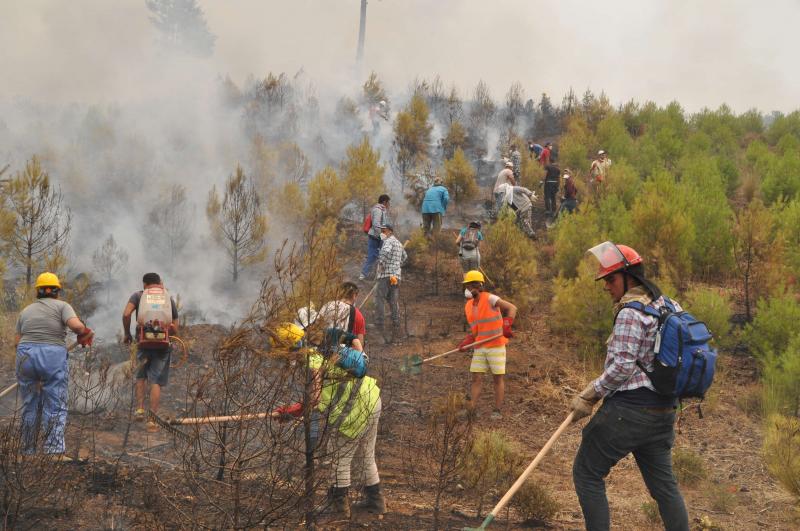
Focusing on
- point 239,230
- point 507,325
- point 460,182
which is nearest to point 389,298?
point 239,230

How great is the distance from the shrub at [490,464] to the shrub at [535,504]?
302 millimetres

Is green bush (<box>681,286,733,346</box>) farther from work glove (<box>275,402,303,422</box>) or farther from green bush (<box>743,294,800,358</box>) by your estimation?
work glove (<box>275,402,303,422</box>)

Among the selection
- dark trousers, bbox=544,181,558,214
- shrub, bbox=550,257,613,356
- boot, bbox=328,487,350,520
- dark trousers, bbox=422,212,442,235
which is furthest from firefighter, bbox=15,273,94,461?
dark trousers, bbox=544,181,558,214

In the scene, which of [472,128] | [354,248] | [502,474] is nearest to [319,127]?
[472,128]

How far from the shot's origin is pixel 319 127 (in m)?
22.8

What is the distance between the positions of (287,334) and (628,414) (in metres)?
1.76

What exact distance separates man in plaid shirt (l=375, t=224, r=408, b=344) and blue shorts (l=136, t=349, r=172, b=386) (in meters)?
3.97

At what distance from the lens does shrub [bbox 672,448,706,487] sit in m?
6.04

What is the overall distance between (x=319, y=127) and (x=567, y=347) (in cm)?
1453

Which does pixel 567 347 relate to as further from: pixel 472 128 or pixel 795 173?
pixel 472 128

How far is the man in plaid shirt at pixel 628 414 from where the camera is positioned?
154 inches

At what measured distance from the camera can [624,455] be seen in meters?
3.98

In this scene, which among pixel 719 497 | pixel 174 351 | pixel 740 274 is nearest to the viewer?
pixel 719 497

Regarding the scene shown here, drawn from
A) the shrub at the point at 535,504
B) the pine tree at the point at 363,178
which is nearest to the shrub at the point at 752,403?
the shrub at the point at 535,504
